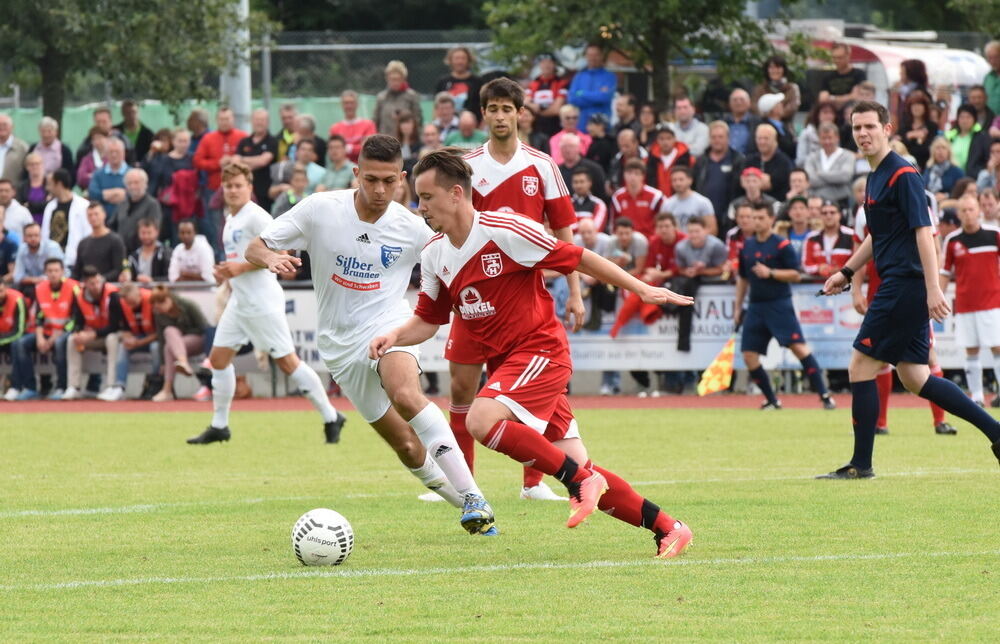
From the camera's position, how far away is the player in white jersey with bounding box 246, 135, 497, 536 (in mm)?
8930

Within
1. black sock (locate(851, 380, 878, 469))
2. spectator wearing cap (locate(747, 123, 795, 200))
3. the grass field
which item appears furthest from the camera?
spectator wearing cap (locate(747, 123, 795, 200))

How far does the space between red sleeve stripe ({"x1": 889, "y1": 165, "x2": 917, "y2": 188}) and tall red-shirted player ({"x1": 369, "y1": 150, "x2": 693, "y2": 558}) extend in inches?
115

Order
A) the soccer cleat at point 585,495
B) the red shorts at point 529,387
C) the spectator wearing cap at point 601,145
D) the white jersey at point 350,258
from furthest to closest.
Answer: the spectator wearing cap at point 601,145 < the white jersey at point 350,258 < the red shorts at point 529,387 < the soccer cleat at point 585,495

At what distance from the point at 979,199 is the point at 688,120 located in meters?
4.52

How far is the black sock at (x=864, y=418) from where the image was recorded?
10.4 m

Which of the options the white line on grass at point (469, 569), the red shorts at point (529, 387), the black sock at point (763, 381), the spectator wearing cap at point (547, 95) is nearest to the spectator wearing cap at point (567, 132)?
the spectator wearing cap at point (547, 95)

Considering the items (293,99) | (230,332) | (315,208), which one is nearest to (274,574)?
(315,208)

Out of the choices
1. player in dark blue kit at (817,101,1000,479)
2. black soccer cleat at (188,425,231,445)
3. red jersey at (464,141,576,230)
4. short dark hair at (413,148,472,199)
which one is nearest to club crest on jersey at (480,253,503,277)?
short dark hair at (413,148,472,199)

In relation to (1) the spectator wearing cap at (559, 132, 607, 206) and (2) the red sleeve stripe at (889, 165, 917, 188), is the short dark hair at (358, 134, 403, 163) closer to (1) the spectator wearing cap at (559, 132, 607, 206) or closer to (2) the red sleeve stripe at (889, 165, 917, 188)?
(2) the red sleeve stripe at (889, 165, 917, 188)

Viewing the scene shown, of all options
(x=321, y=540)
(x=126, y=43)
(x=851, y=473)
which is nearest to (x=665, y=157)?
(x=126, y=43)

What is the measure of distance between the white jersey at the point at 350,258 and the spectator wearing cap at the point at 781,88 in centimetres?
1332

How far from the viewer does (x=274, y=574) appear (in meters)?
7.19

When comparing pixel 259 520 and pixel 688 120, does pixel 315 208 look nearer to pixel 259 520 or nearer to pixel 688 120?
pixel 259 520

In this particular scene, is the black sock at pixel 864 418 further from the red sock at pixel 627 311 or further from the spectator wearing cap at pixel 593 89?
the spectator wearing cap at pixel 593 89
